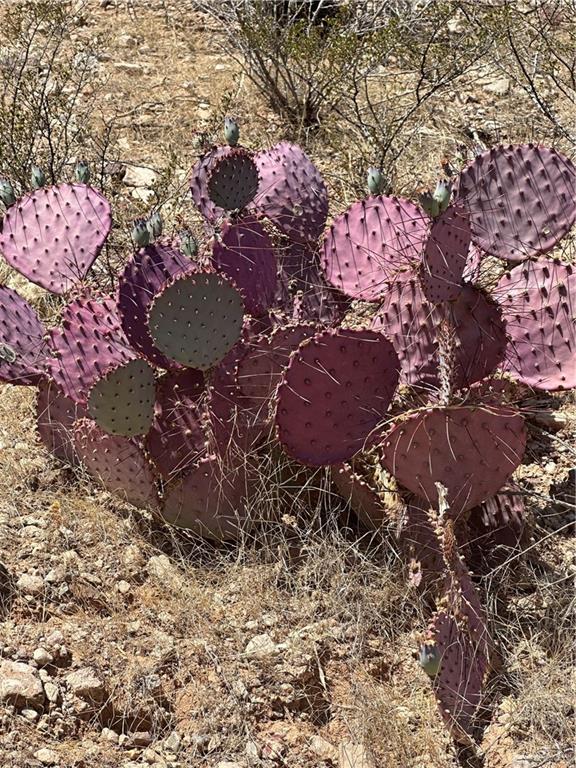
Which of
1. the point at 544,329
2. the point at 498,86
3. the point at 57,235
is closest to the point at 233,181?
the point at 57,235

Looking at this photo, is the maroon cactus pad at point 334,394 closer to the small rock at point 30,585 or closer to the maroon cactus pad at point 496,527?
the maroon cactus pad at point 496,527

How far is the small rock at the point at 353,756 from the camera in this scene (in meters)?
2.37

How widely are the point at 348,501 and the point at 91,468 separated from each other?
74cm

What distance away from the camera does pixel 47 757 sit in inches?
91.0

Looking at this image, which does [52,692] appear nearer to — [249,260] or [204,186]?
[249,260]

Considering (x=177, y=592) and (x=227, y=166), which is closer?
(x=177, y=592)

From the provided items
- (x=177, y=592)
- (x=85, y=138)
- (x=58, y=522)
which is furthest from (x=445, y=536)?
(x=85, y=138)

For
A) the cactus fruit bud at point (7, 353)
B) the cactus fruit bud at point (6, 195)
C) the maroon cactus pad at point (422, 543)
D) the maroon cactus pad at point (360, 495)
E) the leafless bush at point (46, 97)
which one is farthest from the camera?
the leafless bush at point (46, 97)

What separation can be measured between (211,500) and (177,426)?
220mm

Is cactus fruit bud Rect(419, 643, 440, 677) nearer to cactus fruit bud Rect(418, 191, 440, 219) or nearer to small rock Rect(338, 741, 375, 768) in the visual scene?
small rock Rect(338, 741, 375, 768)

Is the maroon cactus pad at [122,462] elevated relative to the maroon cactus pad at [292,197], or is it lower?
lower

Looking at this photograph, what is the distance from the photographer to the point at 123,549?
292 centimetres

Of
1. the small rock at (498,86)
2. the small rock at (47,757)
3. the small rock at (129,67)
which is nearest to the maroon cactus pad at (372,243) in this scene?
the small rock at (47,757)

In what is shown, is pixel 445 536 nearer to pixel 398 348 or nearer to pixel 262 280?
pixel 398 348
